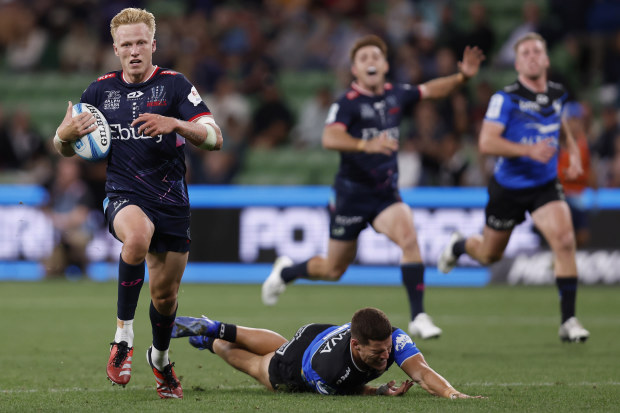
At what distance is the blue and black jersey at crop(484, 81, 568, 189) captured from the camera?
9.24m

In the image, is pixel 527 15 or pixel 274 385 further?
pixel 527 15

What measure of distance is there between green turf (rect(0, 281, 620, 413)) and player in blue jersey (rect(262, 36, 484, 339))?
969 mm

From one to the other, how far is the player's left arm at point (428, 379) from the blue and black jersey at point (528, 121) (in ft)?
12.3

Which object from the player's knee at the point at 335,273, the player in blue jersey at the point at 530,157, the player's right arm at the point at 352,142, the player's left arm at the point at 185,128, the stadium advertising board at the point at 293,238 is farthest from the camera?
the stadium advertising board at the point at 293,238

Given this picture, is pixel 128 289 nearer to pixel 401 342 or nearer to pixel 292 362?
pixel 292 362

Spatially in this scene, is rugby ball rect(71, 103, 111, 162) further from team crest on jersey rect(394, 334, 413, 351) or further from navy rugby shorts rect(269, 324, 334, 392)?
team crest on jersey rect(394, 334, 413, 351)

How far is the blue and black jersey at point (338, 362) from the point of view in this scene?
598 centimetres

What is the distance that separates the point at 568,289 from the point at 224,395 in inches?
149

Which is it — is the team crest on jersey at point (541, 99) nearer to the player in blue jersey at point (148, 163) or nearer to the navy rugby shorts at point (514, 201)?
the navy rugby shorts at point (514, 201)

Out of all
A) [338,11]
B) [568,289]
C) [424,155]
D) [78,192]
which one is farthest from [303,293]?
[338,11]

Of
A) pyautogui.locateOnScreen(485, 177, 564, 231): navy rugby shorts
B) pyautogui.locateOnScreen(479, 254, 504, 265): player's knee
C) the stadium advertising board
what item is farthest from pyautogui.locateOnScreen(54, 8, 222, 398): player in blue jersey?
the stadium advertising board

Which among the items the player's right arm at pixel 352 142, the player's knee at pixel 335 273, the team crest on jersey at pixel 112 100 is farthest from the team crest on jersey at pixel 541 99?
the team crest on jersey at pixel 112 100

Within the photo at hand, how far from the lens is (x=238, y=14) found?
2011cm

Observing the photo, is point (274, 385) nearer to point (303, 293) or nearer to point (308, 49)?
point (303, 293)
